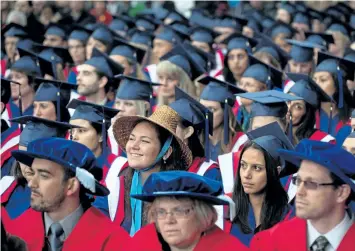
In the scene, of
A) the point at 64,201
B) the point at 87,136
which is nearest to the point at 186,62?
the point at 87,136

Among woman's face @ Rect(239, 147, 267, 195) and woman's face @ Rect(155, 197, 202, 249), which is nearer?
woman's face @ Rect(155, 197, 202, 249)

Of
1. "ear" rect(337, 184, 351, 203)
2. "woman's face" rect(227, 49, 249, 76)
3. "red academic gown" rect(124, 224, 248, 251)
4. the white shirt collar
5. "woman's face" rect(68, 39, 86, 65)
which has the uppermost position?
"woman's face" rect(68, 39, 86, 65)

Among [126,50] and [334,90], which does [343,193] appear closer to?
[334,90]

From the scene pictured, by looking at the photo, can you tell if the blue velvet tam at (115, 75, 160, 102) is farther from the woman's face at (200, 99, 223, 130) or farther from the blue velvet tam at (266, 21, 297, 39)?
the blue velvet tam at (266, 21, 297, 39)

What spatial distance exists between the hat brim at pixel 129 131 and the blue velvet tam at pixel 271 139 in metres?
0.46

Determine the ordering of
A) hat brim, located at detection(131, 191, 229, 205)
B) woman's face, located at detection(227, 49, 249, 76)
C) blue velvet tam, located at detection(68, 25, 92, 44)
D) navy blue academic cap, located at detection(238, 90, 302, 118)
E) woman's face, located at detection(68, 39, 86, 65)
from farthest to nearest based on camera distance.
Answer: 1. blue velvet tam, located at detection(68, 25, 92, 44)
2. woman's face, located at detection(68, 39, 86, 65)
3. woman's face, located at detection(227, 49, 249, 76)
4. navy blue academic cap, located at detection(238, 90, 302, 118)
5. hat brim, located at detection(131, 191, 229, 205)

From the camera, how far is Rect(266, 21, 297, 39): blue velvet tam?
52.1ft

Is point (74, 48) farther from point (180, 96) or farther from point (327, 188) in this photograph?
point (327, 188)

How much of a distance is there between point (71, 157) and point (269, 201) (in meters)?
1.68

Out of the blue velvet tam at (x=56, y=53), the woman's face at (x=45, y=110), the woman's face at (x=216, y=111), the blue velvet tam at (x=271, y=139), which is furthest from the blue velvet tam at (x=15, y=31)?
the blue velvet tam at (x=271, y=139)

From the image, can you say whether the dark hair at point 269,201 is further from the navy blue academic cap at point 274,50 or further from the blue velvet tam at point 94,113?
the navy blue academic cap at point 274,50

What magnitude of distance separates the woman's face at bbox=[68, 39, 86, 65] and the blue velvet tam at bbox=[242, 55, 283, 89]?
4185 mm

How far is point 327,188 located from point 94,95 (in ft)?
19.3

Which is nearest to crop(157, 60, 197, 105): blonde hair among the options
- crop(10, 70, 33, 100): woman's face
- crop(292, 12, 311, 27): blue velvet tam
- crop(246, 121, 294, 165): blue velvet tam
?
crop(10, 70, 33, 100): woman's face
